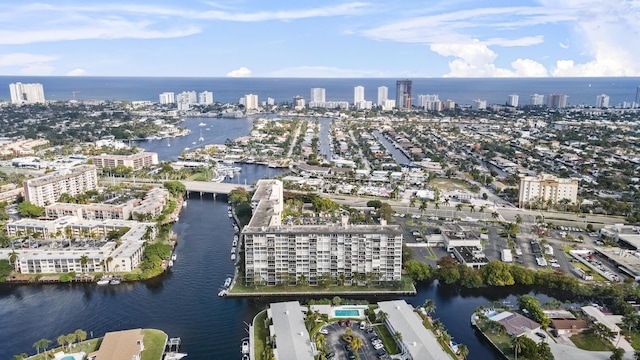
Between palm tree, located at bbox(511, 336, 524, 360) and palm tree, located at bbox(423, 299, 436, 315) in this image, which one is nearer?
palm tree, located at bbox(511, 336, 524, 360)

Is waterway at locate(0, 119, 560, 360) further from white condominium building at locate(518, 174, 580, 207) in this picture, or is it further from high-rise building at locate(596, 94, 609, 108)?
high-rise building at locate(596, 94, 609, 108)

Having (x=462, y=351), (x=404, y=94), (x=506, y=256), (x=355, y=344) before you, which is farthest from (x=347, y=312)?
(x=404, y=94)

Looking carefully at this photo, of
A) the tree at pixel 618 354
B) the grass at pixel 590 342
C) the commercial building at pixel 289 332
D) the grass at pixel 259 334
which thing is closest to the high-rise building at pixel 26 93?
the grass at pixel 259 334

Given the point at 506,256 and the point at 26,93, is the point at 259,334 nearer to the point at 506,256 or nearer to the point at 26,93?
the point at 506,256

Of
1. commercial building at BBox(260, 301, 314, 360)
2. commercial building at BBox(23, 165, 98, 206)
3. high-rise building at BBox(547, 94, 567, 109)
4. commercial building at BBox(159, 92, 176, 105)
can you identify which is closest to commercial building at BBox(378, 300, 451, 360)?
commercial building at BBox(260, 301, 314, 360)

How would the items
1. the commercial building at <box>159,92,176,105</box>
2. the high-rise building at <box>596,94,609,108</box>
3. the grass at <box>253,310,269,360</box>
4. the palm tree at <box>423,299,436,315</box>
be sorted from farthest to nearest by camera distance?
the commercial building at <box>159,92,176,105</box>
the high-rise building at <box>596,94,609,108</box>
the palm tree at <box>423,299,436,315</box>
the grass at <box>253,310,269,360</box>

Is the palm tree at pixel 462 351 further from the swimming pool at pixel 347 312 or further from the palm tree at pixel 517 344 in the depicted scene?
the swimming pool at pixel 347 312
